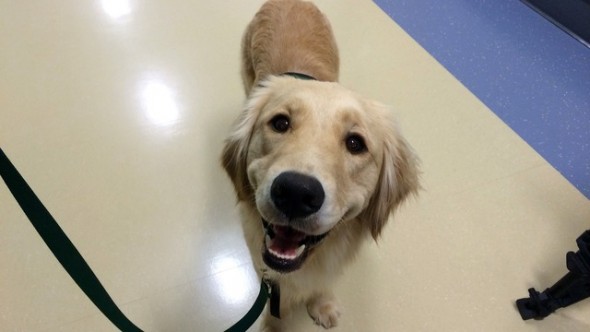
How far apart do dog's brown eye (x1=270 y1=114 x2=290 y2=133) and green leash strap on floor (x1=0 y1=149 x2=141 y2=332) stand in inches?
23.9

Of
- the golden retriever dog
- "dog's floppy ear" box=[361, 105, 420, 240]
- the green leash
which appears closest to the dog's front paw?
the golden retriever dog

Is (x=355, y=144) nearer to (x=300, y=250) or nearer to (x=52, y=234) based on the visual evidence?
(x=300, y=250)

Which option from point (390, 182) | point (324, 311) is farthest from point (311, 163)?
point (324, 311)

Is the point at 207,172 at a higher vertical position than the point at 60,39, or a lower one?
higher

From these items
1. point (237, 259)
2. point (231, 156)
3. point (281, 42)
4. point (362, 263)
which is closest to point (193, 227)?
point (237, 259)

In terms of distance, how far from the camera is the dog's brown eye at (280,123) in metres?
1.15

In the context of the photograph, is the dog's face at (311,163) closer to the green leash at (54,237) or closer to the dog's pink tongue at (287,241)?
the dog's pink tongue at (287,241)

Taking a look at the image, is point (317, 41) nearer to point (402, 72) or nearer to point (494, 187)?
point (402, 72)

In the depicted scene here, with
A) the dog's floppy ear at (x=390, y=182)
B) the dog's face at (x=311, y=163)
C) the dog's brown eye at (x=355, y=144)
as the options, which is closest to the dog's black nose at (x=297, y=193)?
the dog's face at (x=311, y=163)

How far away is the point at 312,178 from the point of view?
899 mm

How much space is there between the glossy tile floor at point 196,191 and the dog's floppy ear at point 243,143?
51 cm

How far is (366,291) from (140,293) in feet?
3.04

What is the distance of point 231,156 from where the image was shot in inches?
52.5

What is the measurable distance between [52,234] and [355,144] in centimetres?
78
